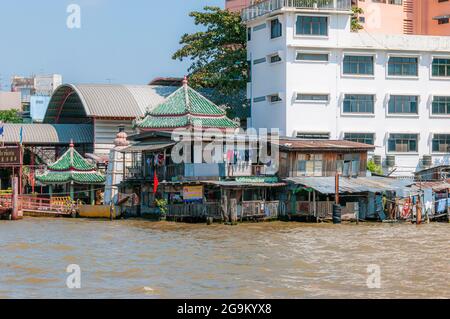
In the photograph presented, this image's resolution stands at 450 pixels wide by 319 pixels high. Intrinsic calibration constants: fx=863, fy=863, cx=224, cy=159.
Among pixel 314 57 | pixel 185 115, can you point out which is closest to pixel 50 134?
pixel 185 115

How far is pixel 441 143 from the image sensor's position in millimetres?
51031

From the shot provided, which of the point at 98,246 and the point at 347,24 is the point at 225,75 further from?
the point at 98,246

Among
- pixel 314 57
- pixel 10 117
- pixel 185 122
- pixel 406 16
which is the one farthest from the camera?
pixel 10 117

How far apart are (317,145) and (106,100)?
59.5 feet

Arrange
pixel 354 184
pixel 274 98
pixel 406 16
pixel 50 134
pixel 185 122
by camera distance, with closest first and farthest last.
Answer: pixel 354 184, pixel 185 122, pixel 274 98, pixel 50 134, pixel 406 16

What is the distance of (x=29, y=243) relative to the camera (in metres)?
30.5

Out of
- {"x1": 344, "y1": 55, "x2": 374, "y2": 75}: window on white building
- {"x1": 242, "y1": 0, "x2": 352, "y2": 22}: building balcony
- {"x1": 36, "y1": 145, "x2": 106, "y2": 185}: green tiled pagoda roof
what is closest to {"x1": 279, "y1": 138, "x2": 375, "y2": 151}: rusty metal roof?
{"x1": 344, "y1": 55, "x2": 374, "y2": 75}: window on white building

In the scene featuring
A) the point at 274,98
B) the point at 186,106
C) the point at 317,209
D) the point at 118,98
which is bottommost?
the point at 317,209

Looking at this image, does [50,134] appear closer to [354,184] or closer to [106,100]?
[106,100]

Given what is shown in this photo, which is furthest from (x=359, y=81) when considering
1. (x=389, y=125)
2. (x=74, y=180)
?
(x=74, y=180)

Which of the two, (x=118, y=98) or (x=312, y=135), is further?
(x=118, y=98)

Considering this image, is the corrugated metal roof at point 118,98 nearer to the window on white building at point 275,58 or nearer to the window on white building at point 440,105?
the window on white building at point 275,58

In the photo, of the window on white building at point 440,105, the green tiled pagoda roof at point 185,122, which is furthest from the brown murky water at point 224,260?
the window on white building at point 440,105

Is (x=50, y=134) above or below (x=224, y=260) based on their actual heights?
above
